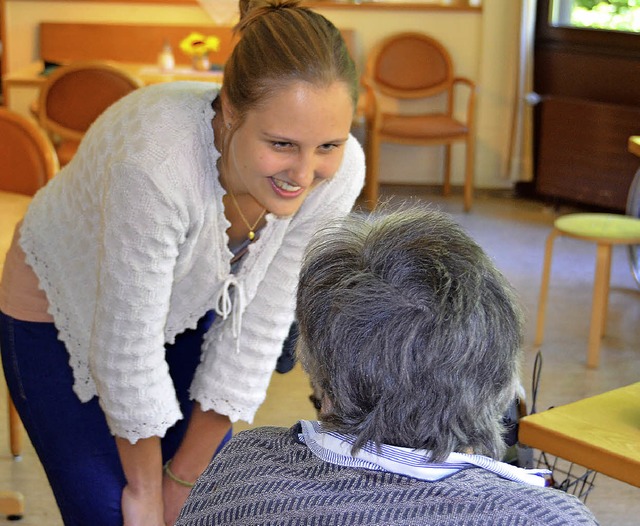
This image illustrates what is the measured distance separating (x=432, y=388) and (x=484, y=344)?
7 cm

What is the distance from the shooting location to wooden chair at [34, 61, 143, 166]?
14.9ft

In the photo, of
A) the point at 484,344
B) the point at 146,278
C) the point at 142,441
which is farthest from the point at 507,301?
the point at 142,441

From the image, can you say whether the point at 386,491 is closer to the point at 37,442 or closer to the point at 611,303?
the point at 37,442

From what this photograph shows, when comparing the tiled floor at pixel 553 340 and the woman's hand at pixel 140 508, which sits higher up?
the woman's hand at pixel 140 508

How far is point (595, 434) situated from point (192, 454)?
0.71 metres

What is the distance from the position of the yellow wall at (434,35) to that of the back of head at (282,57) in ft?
16.3

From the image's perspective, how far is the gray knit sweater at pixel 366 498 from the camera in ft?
3.21

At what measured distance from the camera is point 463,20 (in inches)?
253

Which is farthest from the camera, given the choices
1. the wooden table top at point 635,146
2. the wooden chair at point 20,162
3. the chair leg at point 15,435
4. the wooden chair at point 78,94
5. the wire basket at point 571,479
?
the wooden chair at point 78,94

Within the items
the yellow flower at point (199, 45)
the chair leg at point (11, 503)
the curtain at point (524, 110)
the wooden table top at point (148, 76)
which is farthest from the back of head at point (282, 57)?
the curtain at point (524, 110)

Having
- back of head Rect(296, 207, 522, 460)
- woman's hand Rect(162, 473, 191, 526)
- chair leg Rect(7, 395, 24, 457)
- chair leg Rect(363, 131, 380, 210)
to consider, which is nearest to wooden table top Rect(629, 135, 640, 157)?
chair leg Rect(363, 131, 380, 210)

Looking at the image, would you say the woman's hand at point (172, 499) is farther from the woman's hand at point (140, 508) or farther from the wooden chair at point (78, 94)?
the wooden chair at point (78, 94)

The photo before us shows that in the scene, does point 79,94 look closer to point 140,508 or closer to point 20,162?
point 20,162

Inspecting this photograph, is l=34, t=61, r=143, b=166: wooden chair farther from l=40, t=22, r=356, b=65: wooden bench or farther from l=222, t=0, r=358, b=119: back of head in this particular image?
l=222, t=0, r=358, b=119: back of head
